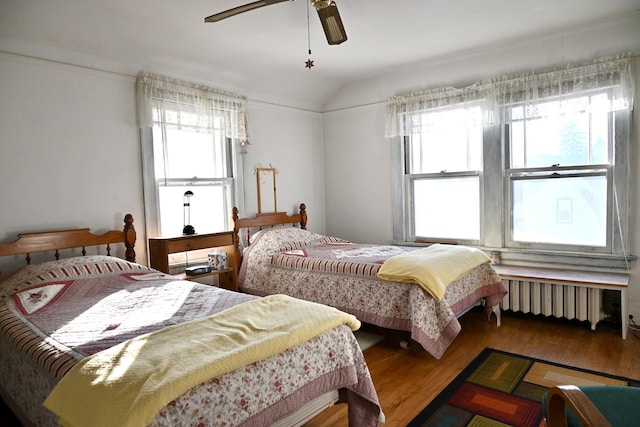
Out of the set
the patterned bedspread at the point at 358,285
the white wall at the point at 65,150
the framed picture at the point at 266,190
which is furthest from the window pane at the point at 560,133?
the white wall at the point at 65,150

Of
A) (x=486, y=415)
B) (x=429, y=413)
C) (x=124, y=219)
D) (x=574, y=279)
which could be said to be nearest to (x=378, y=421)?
(x=429, y=413)

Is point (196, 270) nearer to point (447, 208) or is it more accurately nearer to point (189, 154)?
point (189, 154)

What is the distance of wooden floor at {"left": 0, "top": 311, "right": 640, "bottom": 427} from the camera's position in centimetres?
247

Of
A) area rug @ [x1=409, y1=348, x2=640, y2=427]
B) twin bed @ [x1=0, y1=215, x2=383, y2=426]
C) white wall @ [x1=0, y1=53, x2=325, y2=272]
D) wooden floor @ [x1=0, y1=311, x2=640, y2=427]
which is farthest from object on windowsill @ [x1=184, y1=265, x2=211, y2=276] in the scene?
area rug @ [x1=409, y1=348, x2=640, y2=427]

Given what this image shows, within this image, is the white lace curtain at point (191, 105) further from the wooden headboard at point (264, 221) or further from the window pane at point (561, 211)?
the window pane at point (561, 211)

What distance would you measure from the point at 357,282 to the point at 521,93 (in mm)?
2543

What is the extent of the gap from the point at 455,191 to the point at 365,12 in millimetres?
2282

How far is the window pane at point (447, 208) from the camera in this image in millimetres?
4500

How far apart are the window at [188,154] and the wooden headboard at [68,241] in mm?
267

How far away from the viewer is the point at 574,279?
11.6 ft

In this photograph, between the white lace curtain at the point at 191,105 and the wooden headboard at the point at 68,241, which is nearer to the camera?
the wooden headboard at the point at 68,241

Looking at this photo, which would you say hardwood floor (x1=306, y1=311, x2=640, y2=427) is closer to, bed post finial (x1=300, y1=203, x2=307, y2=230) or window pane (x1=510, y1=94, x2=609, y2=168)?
window pane (x1=510, y1=94, x2=609, y2=168)

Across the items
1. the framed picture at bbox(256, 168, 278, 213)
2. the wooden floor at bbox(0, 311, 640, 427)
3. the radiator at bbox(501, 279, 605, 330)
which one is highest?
the framed picture at bbox(256, 168, 278, 213)

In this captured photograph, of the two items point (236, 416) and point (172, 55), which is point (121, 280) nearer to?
point (236, 416)
